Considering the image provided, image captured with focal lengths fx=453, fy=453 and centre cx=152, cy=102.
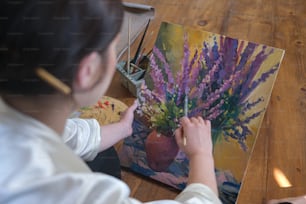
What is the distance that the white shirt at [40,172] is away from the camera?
35cm

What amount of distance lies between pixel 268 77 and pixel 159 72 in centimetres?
18

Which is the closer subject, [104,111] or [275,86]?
[104,111]

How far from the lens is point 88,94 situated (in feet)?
1.37

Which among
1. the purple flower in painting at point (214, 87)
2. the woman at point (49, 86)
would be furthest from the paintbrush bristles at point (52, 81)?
the purple flower in painting at point (214, 87)

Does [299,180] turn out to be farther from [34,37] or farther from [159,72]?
[34,37]

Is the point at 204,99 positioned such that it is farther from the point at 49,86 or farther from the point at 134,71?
the point at 49,86

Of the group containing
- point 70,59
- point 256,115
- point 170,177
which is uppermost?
point 70,59

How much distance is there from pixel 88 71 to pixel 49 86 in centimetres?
4

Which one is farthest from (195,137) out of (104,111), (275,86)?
(275,86)

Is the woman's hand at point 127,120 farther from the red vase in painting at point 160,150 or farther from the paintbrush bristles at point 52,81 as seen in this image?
the paintbrush bristles at point 52,81

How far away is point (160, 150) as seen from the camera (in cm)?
73

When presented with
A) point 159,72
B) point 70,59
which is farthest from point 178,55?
point 70,59

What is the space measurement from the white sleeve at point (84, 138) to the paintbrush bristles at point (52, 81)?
250 millimetres

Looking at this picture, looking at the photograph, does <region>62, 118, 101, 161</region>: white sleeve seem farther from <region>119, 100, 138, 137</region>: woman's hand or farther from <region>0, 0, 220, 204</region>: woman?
<region>0, 0, 220, 204</region>: woman
